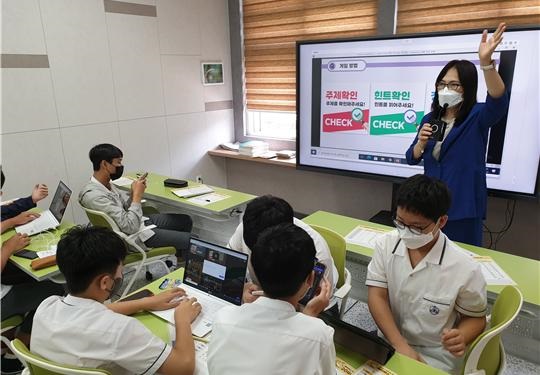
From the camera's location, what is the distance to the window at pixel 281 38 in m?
3.87

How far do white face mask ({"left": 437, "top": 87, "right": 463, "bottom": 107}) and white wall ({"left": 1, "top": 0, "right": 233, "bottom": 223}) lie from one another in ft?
10.3

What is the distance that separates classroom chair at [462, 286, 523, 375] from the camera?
3.97 feet

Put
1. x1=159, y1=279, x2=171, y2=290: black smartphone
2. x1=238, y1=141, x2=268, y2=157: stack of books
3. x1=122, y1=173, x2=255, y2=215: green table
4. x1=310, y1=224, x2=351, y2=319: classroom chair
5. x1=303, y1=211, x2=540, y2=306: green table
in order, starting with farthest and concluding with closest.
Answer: x1=238, y1=141, x2=268, y2=157: stack of books < x1=122, y1=173, x2=255, y2=215: green table < x1=310, y1=224, x2=351, y2=319: classroom chair < x1=159, y1=279, x2=171, y2=290: black smartphone < x1=303, y1=211, x2=540, y2=306: green table

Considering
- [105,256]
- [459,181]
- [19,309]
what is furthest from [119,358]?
[459,181]

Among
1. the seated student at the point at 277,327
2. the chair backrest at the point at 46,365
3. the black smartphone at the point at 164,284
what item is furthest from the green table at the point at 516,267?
the chair backrest at the point at 46,365

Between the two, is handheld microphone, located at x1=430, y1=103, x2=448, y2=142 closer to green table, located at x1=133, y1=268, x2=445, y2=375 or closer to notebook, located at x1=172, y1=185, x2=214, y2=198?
green table, located at x1=133, y1=268, x2=445, y2=375

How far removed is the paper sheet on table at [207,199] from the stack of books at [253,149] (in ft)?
4.82

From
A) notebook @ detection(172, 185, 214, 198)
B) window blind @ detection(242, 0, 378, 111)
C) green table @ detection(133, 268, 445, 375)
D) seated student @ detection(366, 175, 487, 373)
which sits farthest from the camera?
window blind @ detection(242, 0, 378, 111)

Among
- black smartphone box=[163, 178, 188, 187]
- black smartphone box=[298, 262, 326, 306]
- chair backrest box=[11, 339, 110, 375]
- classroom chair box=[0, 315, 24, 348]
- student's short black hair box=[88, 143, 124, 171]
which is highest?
student's short black hair box=[88, 143, 124, 171]

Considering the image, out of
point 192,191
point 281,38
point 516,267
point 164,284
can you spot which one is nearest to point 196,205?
point 192,191

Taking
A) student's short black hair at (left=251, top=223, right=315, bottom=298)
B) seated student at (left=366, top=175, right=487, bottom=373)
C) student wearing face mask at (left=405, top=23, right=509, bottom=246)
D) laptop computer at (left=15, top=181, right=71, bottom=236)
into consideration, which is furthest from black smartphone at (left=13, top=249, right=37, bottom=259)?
student wearing face mask at (left=405, top=23, right=509, bottom=246)

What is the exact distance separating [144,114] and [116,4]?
3.64 feet

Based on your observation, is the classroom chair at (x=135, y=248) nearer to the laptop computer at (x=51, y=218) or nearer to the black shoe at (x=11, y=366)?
the laptop computer at (x=51, y=218)

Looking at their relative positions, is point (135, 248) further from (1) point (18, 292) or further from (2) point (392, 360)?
(2) point (392, 360)
